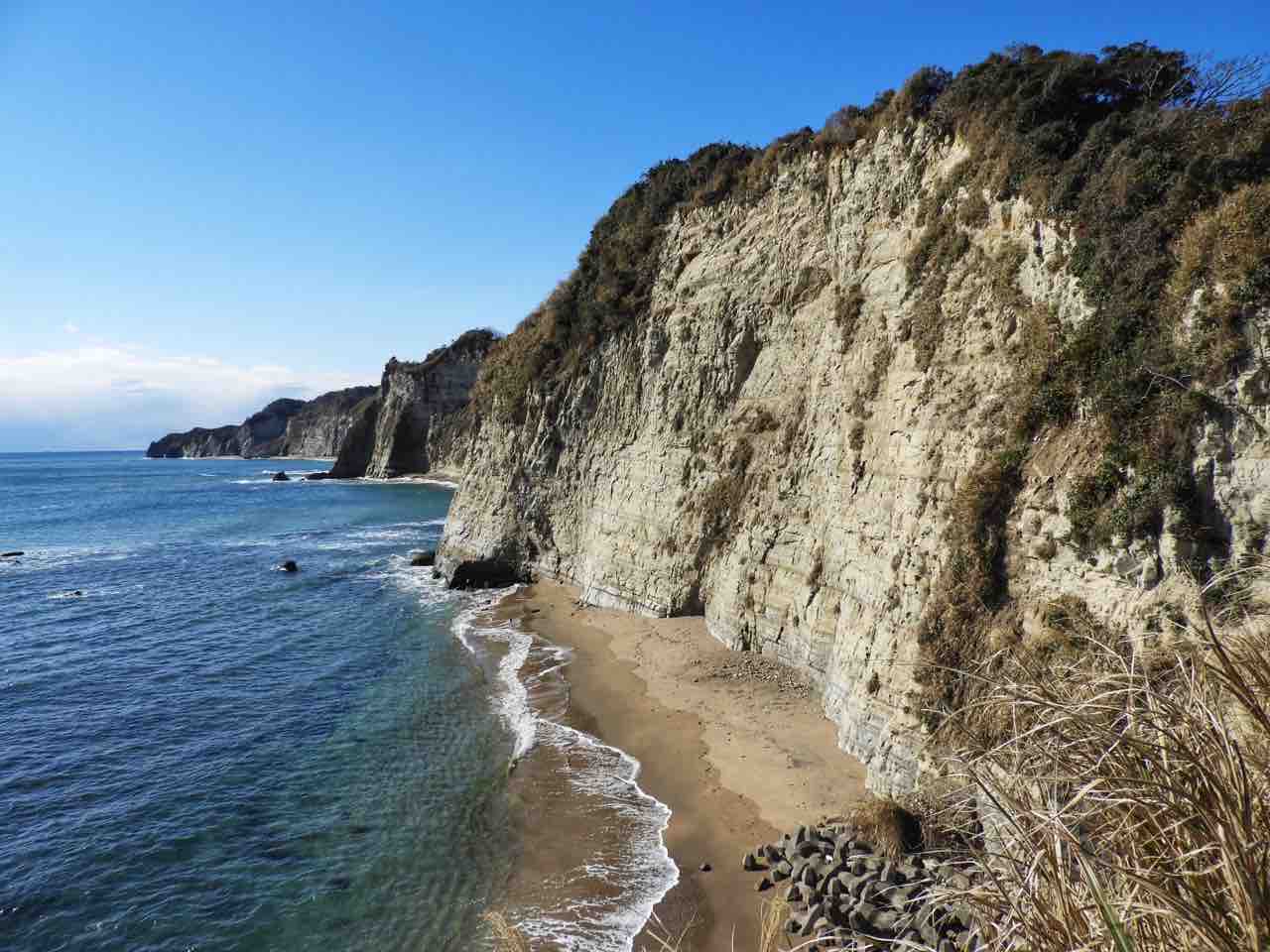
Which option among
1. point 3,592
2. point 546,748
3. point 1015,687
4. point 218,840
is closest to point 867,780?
point 546,748

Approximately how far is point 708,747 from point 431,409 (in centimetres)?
9366

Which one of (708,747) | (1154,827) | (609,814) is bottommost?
(609,814)

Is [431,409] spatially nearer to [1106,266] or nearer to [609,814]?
[609,814]

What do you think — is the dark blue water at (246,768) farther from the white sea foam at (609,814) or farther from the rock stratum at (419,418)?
the rock stratum at (419,418)

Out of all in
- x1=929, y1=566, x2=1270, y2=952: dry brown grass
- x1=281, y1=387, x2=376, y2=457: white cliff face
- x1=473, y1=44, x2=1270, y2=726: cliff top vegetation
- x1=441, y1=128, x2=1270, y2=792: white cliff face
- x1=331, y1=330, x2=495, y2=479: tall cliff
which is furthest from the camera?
x1=281, y1=387, x2=376, y2=457: white cliff face

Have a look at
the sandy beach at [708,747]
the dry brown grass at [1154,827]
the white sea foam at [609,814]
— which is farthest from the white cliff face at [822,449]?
the dry brown grass at [1154,827]

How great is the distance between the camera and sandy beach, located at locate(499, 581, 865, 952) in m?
12.7

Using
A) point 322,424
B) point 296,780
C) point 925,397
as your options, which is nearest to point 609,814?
point 296,780

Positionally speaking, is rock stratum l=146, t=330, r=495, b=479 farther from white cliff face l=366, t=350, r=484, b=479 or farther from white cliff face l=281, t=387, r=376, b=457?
white cliff face l=281, t=387, r=376, b=457

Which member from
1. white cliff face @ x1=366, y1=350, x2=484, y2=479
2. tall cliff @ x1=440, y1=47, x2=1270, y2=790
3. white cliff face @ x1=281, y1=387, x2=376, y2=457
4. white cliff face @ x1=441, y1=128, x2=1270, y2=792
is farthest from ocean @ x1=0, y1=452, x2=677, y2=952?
white cliff face @ x1=281, y1=387, x2=376, y2=457

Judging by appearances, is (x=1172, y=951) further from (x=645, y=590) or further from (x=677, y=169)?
(x=677, y=169)

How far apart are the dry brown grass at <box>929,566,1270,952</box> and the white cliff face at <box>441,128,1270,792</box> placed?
950cm

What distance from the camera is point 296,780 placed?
679 inches

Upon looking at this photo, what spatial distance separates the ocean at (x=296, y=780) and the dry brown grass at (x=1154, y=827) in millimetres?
10358
